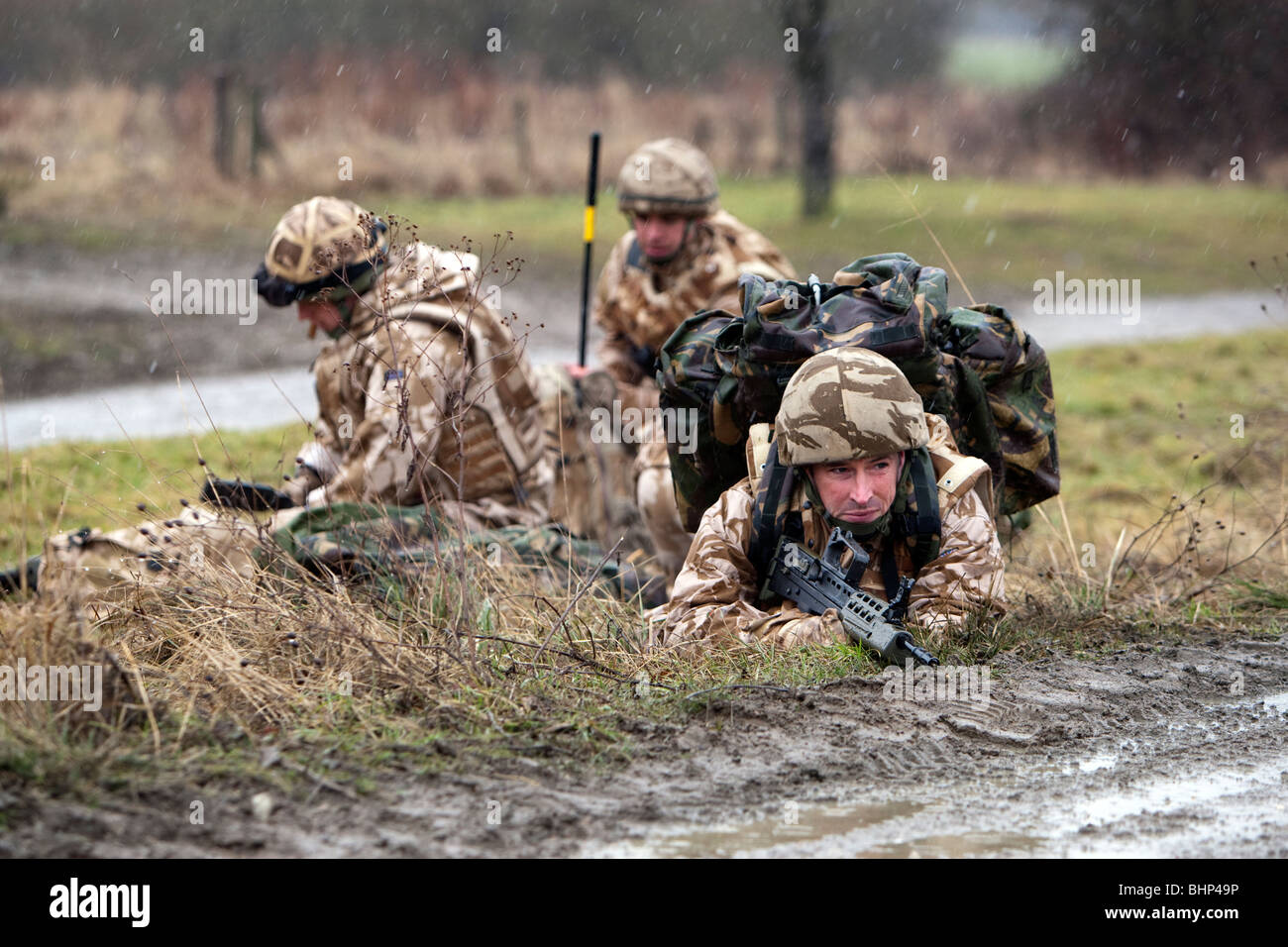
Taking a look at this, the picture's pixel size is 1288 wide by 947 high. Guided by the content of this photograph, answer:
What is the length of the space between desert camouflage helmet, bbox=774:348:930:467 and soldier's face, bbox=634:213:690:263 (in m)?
4.03

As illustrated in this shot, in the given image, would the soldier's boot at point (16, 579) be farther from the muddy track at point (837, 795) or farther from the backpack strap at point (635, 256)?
the backpack strap at point (635, 256)

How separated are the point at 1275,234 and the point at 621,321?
49.3 feet

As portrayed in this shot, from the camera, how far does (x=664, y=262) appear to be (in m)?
8.56

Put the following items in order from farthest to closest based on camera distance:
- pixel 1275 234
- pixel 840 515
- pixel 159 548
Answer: pixel 1275 234 → pixel 159 548 → pixel 840 515

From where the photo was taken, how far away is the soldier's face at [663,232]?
8.45 metres

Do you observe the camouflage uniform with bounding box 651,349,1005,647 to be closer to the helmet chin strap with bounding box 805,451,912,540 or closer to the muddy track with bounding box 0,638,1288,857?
the helmet chin strap with bounding box 805,451,912,540

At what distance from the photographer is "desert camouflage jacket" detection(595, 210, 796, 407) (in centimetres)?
845

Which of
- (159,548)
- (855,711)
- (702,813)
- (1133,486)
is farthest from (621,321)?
(702,813)

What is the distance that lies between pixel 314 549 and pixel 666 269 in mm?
3516

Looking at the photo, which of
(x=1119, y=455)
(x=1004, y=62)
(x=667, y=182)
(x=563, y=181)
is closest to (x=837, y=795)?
(x=667, y=182)

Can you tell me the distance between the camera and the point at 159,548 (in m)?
5.38

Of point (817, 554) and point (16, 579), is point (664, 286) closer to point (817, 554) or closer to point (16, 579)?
point (16, 579)

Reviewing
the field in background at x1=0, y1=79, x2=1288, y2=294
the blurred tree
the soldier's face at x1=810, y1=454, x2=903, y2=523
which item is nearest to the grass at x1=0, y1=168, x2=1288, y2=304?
the field in background at x1=0, y1=79, x2=1288, y2=294
